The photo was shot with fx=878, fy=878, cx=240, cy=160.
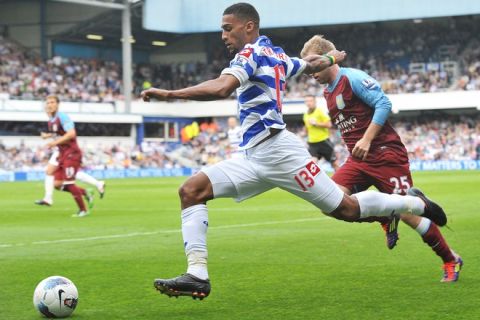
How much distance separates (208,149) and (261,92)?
48.5 m

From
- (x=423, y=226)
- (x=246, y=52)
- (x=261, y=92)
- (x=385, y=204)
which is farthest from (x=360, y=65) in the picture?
(x=246, y=52)

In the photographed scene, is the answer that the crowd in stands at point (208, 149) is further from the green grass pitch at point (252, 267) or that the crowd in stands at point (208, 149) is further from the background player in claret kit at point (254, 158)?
the background player in claret kit at point (254, 158)

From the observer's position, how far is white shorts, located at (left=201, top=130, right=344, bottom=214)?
659 cm

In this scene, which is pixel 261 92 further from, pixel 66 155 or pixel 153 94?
pixel 66 155

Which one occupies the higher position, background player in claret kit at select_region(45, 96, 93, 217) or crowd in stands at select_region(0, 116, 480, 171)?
background player in claret kit at select_region(45, 96, 93, 217)

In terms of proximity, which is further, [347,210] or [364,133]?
[364,133]

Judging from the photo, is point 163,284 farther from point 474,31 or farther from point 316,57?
point 474,31

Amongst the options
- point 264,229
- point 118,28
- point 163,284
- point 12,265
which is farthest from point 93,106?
point 163,284

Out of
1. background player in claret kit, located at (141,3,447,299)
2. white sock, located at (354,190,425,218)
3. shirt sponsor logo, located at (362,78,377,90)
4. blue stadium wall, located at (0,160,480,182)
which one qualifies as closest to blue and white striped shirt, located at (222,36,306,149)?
background player in claret kit, located at (141,3,447,299)

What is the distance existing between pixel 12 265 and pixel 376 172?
3.96 metres

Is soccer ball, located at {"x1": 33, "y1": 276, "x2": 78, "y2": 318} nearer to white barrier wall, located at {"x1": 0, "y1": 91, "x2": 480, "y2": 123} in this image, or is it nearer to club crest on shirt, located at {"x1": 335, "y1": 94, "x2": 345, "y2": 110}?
club crest on shirt, located at {"x1": 335, "y1": 94, "x2": 345, "y2": 110}

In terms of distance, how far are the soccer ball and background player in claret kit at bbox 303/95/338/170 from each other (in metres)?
15.9

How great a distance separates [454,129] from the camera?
5556 cm

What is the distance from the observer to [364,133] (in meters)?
8.25
